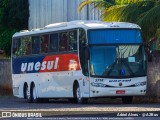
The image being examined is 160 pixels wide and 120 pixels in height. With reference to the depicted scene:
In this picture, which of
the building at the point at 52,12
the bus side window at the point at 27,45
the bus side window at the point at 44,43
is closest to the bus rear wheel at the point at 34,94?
the bus side window at the point at 27,45

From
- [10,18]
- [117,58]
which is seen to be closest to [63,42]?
[117,58]

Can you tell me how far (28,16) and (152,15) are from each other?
20275 millimetres

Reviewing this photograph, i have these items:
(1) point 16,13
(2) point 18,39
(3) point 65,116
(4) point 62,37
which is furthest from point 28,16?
(3) point 65,116

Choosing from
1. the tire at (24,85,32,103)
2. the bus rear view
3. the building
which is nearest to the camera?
the bus rear view

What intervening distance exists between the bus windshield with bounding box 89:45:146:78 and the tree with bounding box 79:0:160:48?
1620 mm

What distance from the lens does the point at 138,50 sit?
31.3 metres

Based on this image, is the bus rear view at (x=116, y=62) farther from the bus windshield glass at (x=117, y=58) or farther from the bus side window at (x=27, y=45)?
the bus side window at (x=27, y=45)

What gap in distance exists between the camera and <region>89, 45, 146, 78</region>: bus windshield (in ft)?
101

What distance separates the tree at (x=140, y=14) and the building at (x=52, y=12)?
13.7 m

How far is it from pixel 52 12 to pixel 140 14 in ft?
58.0

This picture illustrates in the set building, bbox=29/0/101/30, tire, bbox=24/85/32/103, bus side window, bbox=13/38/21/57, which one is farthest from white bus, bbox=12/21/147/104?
building, bbox=29/0/101/30

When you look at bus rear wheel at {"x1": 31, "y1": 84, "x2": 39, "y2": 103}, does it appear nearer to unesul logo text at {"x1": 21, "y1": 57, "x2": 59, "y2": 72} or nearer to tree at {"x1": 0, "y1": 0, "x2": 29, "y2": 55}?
unesul logo text at {"x1": 21, "y1": 57, "x2": 59, "y2": 72}

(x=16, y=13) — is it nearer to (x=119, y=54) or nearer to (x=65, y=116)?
(x=119, y=54)

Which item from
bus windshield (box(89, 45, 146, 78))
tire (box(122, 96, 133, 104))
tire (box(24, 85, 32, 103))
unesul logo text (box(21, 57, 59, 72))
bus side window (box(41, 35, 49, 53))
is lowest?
Result: tire (box(24, 85, 32, 103))
